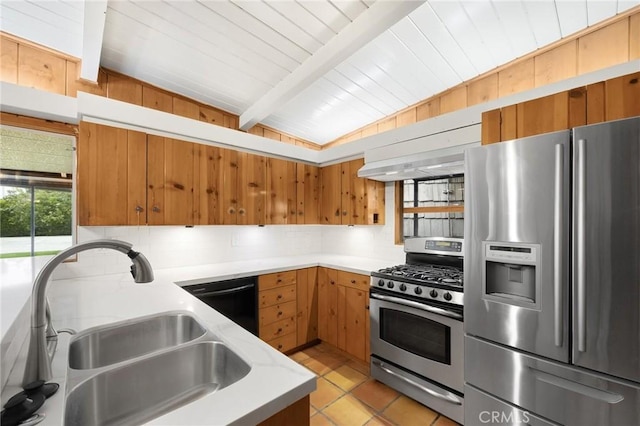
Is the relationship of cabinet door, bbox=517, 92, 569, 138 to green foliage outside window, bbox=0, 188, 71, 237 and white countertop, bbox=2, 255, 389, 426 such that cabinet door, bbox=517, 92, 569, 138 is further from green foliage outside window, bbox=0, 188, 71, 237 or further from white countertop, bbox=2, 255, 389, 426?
green foliage outside window, bbox=0, 188, 71, 237

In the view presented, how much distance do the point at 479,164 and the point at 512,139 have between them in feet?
0.72

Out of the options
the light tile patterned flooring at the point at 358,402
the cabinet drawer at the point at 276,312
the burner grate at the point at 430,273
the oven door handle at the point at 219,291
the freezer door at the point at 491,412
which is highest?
the burner grate at the point at 430,273

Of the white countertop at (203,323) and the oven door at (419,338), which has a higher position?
the white countertop at (203,323)

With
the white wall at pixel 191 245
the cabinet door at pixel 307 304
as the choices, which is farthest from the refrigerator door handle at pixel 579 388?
the white wall at pixel 191 245

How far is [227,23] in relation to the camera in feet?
5.79

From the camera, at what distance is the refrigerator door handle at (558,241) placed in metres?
1.36

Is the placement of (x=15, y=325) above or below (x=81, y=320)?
above

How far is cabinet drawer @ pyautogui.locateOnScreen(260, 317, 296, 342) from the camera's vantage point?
2605 mm

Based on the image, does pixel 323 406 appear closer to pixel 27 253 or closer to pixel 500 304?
pixel 500 304

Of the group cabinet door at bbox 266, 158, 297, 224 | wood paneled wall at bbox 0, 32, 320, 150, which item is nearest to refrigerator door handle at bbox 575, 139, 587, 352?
cabinet door at bbox 266, 158, 297, 224

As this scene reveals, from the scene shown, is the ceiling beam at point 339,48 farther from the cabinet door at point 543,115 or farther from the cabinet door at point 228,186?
the cabinet door at point 543,115

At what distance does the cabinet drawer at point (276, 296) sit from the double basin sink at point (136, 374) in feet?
4.29

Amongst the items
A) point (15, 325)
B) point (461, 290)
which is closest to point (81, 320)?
point (15, 325)

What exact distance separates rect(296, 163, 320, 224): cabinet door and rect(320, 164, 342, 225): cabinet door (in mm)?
64
